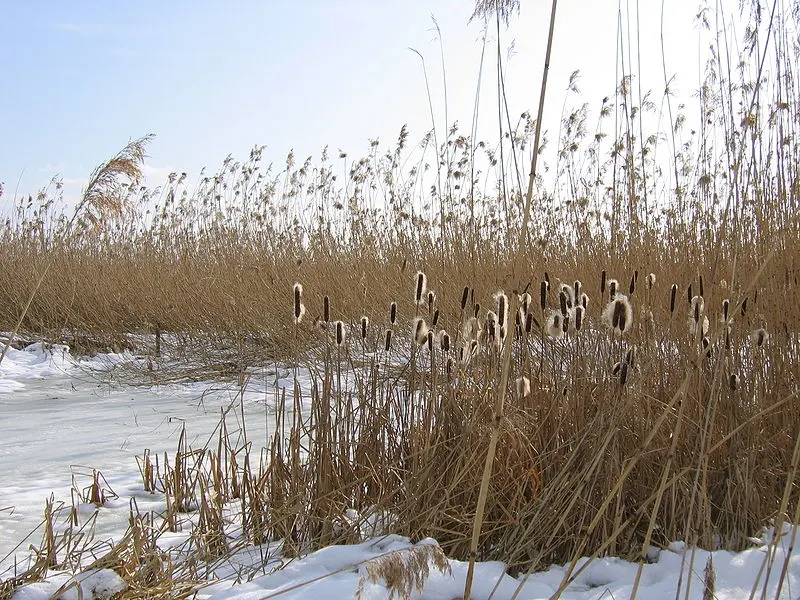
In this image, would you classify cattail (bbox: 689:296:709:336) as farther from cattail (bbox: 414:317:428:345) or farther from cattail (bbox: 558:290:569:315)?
cattail (bbox: 414:317:428:345)

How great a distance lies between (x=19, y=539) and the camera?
6.82ft

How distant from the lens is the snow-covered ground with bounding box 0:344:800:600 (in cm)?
154

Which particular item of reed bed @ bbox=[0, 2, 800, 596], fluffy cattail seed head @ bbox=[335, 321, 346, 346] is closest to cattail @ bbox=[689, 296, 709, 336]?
reed bed @ bbox=[0, 2, 800, 596]

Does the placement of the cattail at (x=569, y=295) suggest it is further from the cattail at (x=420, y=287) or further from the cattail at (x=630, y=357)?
the cattail at (x=420, y=287)

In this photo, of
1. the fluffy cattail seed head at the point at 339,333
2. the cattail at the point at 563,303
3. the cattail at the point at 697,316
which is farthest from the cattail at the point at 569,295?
the fluffy cattail seed head at the point at 339,333

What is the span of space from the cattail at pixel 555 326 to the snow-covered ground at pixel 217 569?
→ 549mm

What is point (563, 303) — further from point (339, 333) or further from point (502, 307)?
point (339, 333)

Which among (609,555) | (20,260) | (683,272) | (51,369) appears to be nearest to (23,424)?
(51,369)

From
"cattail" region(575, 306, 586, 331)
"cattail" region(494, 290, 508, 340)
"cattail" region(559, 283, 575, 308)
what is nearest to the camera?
"cattail" region(494, 290, 508, 340)

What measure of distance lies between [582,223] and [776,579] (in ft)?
13.5

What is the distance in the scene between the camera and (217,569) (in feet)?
6.06

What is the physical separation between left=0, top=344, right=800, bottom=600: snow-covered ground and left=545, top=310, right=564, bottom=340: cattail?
1.80 ft

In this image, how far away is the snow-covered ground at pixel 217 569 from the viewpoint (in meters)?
1.54

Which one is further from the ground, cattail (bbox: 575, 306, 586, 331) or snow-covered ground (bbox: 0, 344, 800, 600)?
cattail (bbox: 575, 306, 586, 331)
